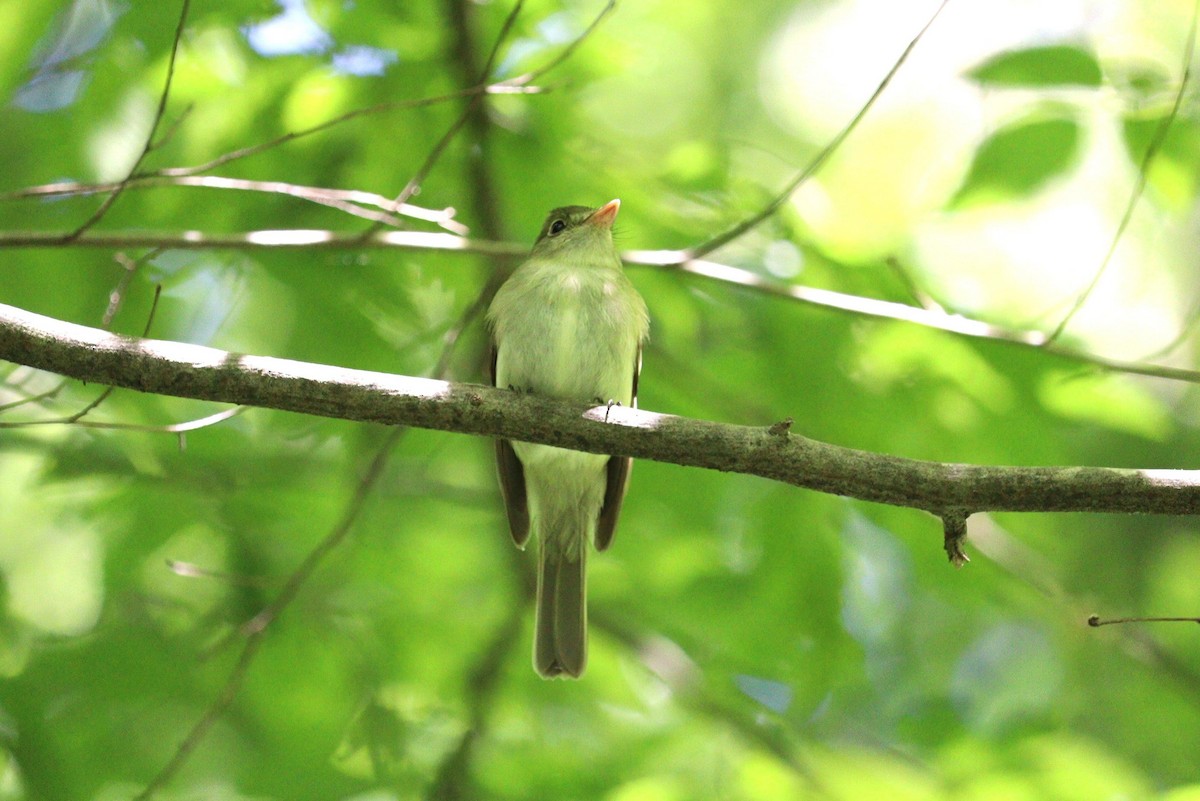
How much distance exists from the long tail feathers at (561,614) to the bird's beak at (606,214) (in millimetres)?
1464

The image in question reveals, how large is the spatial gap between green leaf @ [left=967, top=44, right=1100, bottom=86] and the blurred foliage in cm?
4

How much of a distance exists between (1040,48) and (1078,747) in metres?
2.67

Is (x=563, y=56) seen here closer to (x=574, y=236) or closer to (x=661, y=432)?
(x=574, y=236)

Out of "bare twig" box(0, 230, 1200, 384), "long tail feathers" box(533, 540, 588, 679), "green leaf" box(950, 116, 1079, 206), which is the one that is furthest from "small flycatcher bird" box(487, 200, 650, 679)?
"green leaf" box(950, 116, 1079, 206)

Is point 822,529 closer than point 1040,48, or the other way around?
point 1040,48

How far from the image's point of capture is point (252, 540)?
478cm

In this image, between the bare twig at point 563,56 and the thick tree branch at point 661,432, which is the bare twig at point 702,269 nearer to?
the bare twig at point 563,56

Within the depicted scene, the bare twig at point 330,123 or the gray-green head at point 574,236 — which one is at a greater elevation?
the bare twig at point 330,123

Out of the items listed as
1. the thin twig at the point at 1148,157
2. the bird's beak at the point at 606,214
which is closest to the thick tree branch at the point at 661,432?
the thin twig at the point at 1148,157

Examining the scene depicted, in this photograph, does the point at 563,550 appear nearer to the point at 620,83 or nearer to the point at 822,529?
the point at 822,529

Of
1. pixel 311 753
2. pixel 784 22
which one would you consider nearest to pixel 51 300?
pixel 311 753

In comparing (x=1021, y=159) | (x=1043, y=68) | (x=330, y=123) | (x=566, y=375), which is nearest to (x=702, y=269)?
(x=566, y=375)

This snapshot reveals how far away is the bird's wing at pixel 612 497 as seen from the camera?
15.6 ft

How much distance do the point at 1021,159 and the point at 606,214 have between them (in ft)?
5.24
